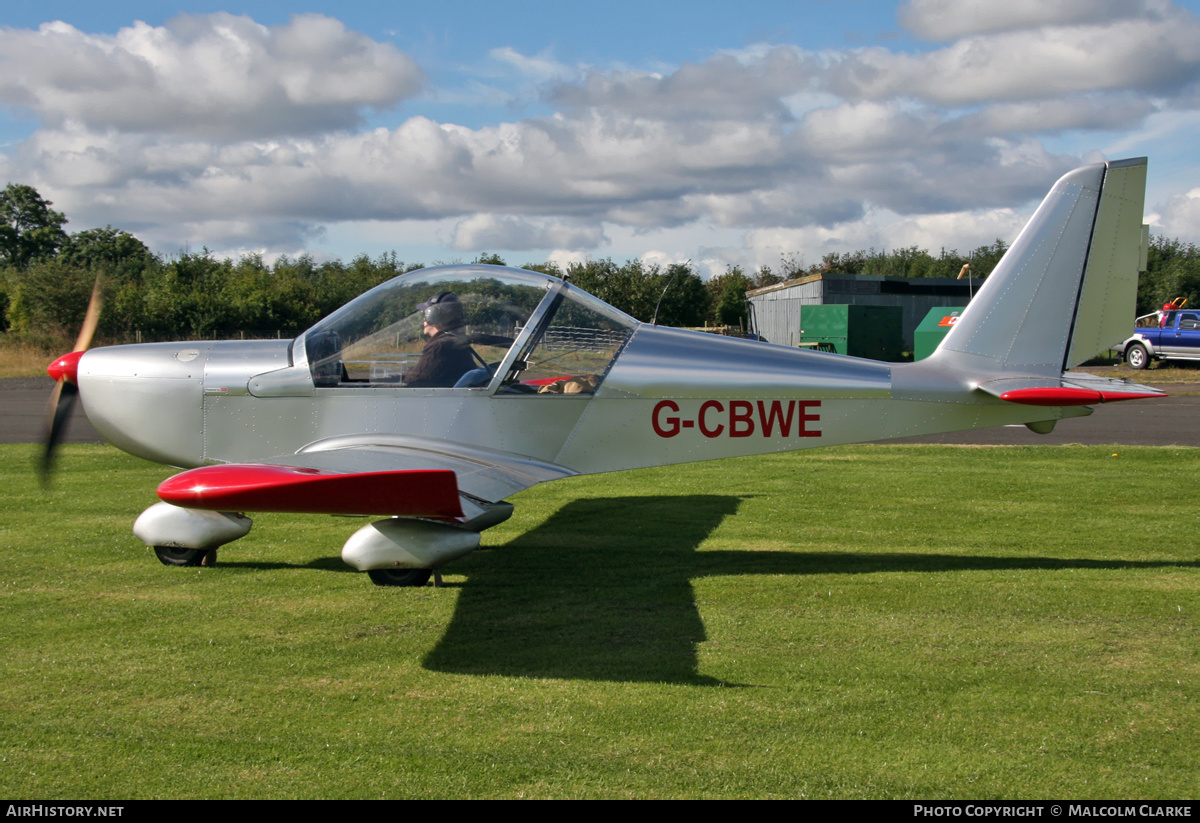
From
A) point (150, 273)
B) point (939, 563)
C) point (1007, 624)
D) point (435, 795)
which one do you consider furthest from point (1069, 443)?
point (150, 273)

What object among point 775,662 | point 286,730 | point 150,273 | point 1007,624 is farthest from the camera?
point 150,273

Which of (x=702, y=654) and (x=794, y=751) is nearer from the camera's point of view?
(x=794, y=751)

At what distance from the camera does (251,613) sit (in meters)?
5.11

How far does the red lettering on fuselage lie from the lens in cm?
596

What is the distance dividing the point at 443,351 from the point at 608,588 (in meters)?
1.98

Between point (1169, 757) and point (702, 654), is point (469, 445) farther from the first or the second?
point (1169, 757)

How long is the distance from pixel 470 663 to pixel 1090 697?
2.92 meters

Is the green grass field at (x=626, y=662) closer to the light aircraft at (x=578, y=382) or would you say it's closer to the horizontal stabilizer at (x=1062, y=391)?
the light aircraft at (x=578, y=382)

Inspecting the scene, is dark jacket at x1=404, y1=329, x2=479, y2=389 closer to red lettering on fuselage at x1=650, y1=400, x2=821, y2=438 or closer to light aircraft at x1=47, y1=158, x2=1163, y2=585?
light aircraft at x1=47, y1=158, x2=1163, y2=585

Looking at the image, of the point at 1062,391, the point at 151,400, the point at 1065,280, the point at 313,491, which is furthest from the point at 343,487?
the point at 1065,280

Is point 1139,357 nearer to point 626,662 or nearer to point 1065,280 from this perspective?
point 1065,280

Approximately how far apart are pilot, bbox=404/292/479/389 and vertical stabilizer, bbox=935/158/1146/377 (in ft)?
11.4

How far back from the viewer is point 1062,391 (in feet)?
18.9

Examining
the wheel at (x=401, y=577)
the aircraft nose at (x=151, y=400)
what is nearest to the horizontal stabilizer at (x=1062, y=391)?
the wheel at (x=401, y=577)
